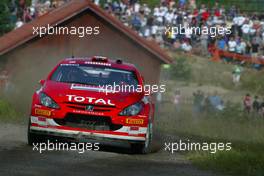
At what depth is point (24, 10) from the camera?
113ft

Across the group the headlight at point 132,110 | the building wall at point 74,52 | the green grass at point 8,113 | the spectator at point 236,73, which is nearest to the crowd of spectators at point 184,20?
the spectator at point 236,73

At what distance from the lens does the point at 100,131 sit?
1296 cm

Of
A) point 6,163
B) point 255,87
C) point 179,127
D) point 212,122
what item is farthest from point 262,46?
point 6,163

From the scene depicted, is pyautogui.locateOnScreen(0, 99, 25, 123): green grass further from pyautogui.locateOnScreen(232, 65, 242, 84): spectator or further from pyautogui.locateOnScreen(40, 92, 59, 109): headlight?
pyautogui.locateOnScreen(232, 65, 242, 84): spectator

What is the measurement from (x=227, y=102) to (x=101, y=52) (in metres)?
5.72

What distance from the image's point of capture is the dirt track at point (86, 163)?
10.5 m

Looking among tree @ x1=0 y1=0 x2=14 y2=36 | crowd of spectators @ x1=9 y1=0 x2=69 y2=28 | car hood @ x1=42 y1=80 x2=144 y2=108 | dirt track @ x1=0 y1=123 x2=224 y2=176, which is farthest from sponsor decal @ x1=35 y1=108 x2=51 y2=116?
crowd of spectators @ x1=9 y1=0 x2=69 y2=28

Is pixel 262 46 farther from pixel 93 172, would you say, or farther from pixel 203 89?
pixel 93 172

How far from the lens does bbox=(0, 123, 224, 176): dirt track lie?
1050 cm

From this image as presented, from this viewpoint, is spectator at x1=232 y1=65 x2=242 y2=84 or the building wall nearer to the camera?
the building wall

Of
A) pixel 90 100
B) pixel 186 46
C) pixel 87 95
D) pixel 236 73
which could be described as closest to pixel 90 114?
pixel 90 100

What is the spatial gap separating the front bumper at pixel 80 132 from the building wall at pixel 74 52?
1423 centimetres

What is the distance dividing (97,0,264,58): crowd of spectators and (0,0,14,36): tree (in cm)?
449

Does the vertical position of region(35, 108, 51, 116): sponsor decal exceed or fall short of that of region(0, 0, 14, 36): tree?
it falls short
